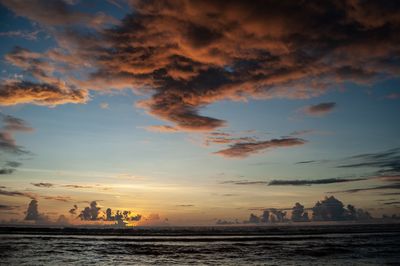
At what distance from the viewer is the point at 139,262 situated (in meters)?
31.3

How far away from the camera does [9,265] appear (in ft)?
89.8

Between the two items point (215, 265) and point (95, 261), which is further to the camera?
point (95, 261)

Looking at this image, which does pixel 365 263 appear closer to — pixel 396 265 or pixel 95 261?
pixel 396 265

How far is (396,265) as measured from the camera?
93.1 feet

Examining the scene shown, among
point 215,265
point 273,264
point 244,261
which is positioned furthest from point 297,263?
point 215,265

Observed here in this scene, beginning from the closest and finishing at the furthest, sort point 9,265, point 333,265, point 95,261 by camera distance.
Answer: point 9,265, point 333,265, point 95,261

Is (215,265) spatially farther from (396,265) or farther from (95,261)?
(396,265)

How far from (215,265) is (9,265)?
1755cm

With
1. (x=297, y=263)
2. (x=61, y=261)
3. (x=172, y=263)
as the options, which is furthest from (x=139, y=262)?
(x=297, y=263)

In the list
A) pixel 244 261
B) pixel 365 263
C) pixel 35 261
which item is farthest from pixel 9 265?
pixel 365 263

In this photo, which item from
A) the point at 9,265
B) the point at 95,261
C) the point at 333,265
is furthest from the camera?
the point at 95,261

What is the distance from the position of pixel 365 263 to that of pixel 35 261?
101 ft

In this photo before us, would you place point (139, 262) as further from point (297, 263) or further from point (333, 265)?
point (333, 265)

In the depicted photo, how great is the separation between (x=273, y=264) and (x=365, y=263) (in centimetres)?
872
